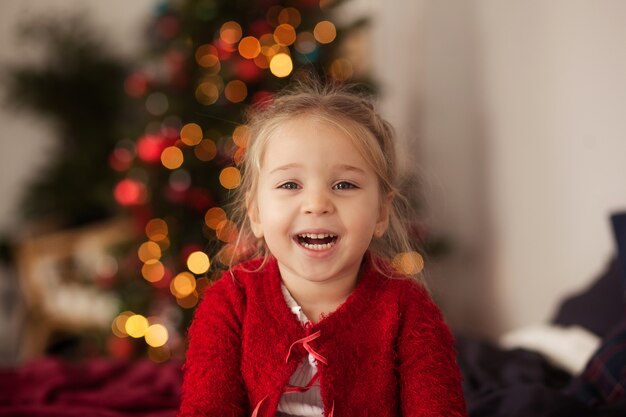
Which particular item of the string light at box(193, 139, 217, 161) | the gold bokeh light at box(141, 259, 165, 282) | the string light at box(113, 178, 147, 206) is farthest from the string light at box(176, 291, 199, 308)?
the string light at box(193, 139, 217, 161)

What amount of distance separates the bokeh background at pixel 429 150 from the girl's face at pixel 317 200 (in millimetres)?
1414

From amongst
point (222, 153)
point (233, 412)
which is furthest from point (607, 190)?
point (233, 412)

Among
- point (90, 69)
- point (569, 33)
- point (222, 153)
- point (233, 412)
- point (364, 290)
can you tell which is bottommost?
point (233, 412)

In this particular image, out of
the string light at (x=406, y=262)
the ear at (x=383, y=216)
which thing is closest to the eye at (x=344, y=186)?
the ear at (x=383, y=216)

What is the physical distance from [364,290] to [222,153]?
1.76m

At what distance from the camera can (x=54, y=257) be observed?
135 inches

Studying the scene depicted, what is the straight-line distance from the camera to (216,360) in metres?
1.09

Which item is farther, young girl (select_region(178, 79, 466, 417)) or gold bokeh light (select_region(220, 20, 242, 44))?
gold bokeh light (select_region(220, 20, 242, 44))

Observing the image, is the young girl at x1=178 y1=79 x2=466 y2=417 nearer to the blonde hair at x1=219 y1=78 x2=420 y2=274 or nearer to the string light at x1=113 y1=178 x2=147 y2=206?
the blonde hair at x1=219 y1=78 x2=420 y2=274

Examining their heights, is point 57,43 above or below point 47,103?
above

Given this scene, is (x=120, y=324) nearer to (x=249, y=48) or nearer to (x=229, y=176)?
(x=229, y=176)

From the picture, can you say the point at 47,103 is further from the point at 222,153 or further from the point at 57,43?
the point at 222,153

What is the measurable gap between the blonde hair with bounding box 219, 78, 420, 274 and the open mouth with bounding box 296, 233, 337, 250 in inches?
5.3

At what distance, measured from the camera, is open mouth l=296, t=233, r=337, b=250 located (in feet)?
3.55
